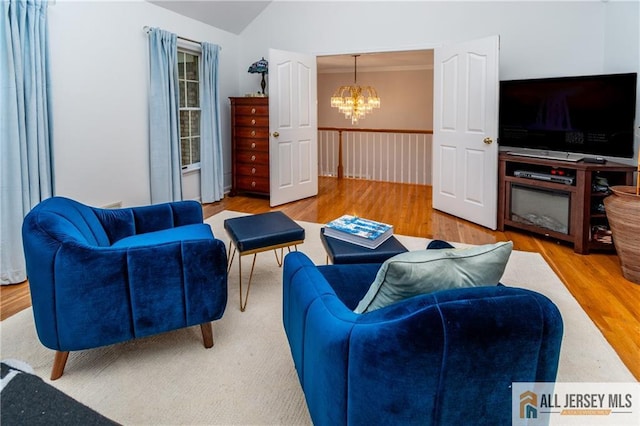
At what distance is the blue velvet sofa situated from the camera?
1.09m

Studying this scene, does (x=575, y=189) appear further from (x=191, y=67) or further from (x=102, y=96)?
(x=191, y=67)

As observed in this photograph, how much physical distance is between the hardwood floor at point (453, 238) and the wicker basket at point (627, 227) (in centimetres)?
11

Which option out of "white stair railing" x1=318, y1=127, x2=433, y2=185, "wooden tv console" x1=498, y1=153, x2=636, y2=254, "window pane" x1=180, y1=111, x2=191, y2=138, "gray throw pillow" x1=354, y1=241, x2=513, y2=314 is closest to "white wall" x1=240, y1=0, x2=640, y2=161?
"wooden tv console" x1=498, y1=153, x2=636, y2=254

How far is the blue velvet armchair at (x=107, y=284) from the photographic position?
6.17 feet

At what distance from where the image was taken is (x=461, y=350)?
1.10 metres

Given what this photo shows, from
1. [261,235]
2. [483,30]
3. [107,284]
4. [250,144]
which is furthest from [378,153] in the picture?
[107,284]

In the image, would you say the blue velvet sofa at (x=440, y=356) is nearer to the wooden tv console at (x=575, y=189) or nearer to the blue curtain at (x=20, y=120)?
the blue curtain at (x=20, y=120)

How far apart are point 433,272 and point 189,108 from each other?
4.98 meters

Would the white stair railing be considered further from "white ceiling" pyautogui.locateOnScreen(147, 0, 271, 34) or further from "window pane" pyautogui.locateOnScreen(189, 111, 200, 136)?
"window pane" pyautogui.locateOnScreen(189, 111, 200, 136)

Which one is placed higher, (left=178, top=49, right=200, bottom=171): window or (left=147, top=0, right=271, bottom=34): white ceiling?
(left=147, top=0, right=271, bottom=34): white ceiling

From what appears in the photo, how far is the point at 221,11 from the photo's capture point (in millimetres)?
5598

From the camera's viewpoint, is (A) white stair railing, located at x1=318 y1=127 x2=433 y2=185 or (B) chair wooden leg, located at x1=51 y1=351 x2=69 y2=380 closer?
(B) chair wooden leg, located at x1=51 y1=351 x2=69 y2=380


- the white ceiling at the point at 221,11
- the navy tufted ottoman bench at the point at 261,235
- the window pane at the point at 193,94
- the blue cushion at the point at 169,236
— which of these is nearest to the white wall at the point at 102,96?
the white ceiling at the point at 221,11

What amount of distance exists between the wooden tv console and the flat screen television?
0.20 metres
